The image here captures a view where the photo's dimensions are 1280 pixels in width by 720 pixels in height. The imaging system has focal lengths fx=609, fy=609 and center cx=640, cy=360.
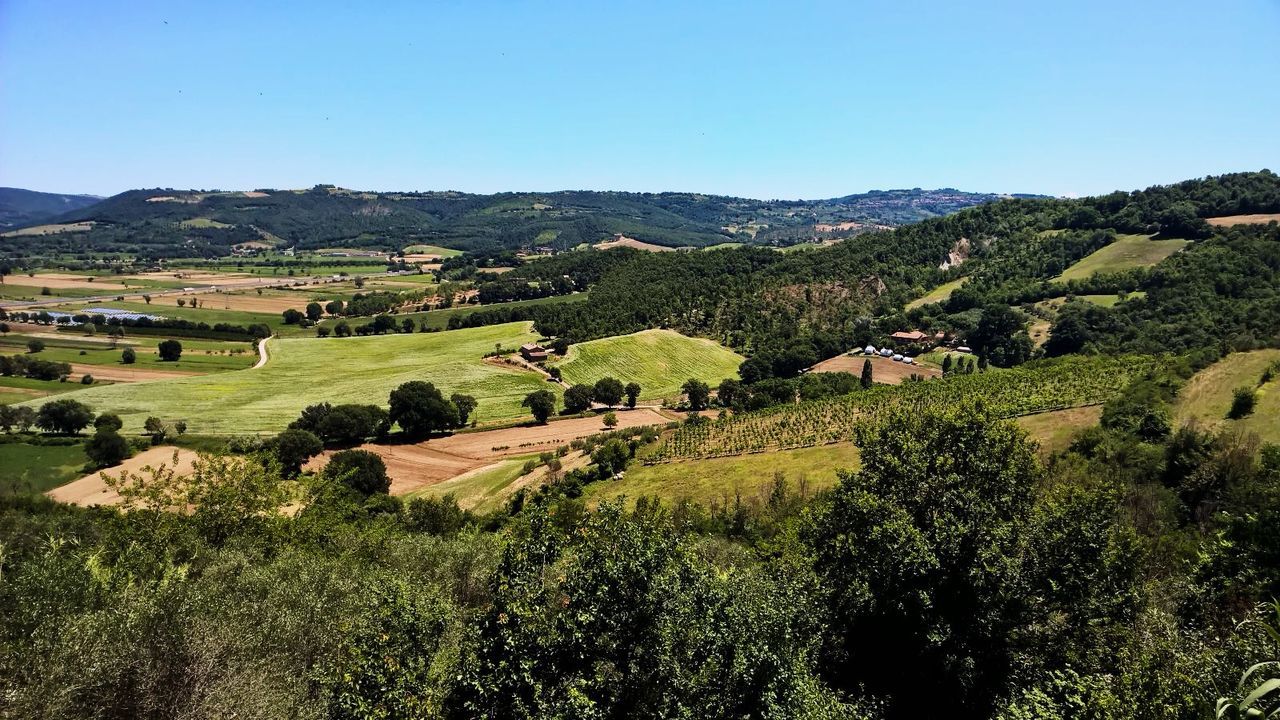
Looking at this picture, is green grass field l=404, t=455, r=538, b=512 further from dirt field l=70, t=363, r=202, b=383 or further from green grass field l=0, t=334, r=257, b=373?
green grass field l=0, t=334, r=257, b=373

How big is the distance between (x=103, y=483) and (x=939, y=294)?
18349cm

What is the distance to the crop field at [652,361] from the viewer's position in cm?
11975

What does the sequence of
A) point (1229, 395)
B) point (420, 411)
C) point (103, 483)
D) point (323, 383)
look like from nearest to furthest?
point (1229, 395), point (103, 483), point (420, 411), point (323, 383)

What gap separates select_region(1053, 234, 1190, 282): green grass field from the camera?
497ft

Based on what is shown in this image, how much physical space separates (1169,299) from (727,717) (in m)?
151

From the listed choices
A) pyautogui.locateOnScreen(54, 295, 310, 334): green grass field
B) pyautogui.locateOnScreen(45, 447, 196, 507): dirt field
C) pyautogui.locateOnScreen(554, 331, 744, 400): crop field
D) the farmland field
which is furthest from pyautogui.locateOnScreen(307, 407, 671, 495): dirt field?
pyautogui.locateOnScreen(54, 295, 310, 334): green grass field

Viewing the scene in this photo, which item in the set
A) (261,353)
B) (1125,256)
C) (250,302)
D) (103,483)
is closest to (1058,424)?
(103,483)

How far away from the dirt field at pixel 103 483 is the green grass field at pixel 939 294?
542 feet

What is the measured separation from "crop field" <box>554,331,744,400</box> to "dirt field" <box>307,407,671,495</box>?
21.0m

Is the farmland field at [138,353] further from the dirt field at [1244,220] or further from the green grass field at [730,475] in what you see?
the dirt field at [1244,220]

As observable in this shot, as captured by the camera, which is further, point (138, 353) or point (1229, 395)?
point (138, 353)

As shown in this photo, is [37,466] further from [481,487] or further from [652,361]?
[652,361]

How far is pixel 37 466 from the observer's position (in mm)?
69000

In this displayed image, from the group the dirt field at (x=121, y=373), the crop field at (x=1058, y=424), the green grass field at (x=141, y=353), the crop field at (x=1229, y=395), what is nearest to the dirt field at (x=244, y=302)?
the green grass field at (x=141, y=353)
